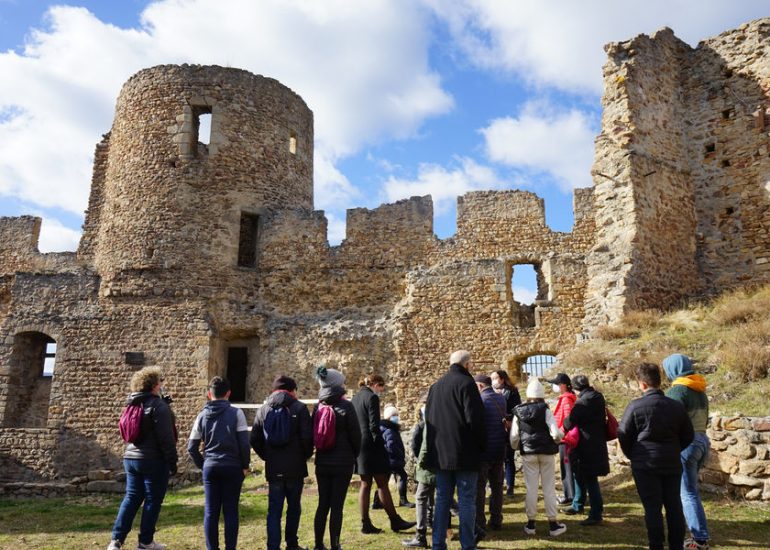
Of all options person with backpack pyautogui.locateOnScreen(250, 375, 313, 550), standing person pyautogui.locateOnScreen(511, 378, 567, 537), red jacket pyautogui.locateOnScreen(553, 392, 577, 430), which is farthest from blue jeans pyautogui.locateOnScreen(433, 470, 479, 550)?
red jacket pyautogui.locateOnScreen(553, 392, 577, 430)

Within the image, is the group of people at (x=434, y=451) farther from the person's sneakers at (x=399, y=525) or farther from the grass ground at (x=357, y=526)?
the grass ground at (x=357, y=526)

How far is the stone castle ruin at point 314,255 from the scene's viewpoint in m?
13.5

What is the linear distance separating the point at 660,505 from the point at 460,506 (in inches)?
62.4

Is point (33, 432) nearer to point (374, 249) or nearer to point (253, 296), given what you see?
point (253, 296)

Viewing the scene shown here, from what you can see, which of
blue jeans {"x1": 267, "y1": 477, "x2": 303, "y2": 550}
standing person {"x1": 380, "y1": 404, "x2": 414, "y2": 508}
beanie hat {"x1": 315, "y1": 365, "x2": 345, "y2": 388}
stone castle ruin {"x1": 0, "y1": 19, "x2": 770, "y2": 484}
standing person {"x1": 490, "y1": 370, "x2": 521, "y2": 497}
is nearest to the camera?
blue jeans {"x1": 267, "y1": 477, "x2": 303, "y2": 550}

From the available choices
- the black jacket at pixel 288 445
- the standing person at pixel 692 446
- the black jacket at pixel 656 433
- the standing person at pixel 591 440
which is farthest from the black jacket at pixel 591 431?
the black jacket at pixel 288 445

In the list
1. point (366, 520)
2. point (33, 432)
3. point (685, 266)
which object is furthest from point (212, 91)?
point (366, 520)

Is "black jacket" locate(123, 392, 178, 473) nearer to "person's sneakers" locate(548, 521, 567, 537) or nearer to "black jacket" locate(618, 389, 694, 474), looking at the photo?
"person's sneakers" locate(548, 521, 567, 537)

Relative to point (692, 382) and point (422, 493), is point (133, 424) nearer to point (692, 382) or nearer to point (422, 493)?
point (422, 493)

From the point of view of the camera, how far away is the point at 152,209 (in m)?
16.4

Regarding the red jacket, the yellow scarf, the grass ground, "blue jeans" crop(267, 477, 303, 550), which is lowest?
the grass ground

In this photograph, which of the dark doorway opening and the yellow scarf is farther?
the dark doorway opening

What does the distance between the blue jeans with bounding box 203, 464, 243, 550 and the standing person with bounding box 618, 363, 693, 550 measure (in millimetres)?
3336

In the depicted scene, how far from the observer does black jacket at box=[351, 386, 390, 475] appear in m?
6.52
